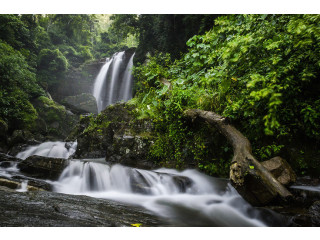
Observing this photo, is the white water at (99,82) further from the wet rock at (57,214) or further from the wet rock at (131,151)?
the wet rock at (57,214)

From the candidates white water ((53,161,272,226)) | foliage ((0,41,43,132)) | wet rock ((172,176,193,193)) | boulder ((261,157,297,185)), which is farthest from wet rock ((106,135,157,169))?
foliage ((0,41,43,132))

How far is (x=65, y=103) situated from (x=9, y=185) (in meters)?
15.2

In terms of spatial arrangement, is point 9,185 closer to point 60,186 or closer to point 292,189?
point 60,186

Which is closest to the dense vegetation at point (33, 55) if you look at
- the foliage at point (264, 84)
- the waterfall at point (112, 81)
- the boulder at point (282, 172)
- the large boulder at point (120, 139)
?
the waterfall at point (112, 81)

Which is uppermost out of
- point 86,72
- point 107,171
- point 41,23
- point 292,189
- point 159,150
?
point 41,23

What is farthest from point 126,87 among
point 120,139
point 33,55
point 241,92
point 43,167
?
point 241,92

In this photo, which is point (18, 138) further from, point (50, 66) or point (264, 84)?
point (264, 84)

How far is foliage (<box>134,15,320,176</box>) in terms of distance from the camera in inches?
108

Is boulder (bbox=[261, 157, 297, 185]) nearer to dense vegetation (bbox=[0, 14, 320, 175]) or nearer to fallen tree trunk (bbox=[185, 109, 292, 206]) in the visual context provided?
fallen tree trunk (bbox=[185, 109, 292, 206])

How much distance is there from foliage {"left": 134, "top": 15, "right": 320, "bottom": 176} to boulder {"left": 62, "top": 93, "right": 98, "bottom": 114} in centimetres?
1351

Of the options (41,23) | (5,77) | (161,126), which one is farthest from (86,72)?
(161,126)

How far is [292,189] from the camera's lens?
317cm

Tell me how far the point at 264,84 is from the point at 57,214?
11.0 ft

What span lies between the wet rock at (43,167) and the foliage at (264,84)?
2765 mm
